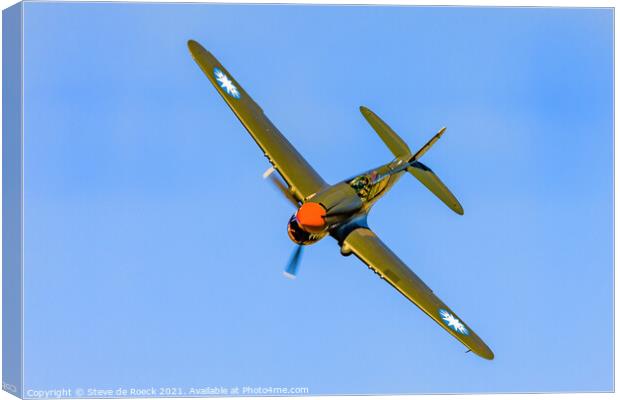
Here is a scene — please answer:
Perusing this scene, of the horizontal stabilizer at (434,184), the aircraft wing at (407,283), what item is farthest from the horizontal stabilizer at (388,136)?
the aircraft wing at (407,283)

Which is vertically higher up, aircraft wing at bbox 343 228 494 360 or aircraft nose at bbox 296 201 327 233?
aircraft nose at bbox 296 201 327 233

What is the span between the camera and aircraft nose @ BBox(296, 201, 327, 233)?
28.5 metres

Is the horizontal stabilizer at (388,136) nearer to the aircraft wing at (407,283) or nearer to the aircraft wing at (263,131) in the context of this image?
the aircraft wing at (263,131)

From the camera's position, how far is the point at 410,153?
3284 centimetres

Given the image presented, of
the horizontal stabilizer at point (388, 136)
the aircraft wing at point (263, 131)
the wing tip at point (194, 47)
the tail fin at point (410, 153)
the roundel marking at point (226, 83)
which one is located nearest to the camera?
the aircraft wing at point (263, 131)

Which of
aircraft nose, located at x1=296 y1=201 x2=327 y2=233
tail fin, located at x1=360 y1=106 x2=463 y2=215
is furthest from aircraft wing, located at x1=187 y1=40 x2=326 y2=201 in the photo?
tail fin, located at x1=360 y1=106 x2=463 y2=215

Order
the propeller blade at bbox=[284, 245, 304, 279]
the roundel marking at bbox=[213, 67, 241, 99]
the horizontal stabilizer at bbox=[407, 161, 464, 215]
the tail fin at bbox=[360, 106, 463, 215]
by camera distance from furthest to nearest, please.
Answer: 1. the tail fin at bbox=[360, 106, 463, 215]
2. the horizontal stabilizer at bbox=[407, 161, 464, 215]
3. the roundel marking at bbox=[213, 67, 241, 99]
4. the propeller blade at bbox=[284, 245, 304, 279]

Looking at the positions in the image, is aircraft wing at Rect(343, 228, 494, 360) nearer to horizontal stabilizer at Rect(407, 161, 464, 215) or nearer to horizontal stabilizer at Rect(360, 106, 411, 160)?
horizontal stabilizer at Rect(407, 161, 464, 215)

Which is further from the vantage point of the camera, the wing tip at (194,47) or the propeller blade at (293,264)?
the wing tip at (194,47)

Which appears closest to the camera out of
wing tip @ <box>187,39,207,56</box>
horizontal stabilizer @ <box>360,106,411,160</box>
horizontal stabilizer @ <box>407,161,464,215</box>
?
wing tip @ <box>187,39,207,56</box>

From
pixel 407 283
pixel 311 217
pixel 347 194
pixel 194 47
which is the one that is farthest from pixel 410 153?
pixel 194 47

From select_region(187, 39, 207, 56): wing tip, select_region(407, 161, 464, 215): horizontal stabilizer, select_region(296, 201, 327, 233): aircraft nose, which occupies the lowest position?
select_region(296, 201, 327, 233): aircraft nose

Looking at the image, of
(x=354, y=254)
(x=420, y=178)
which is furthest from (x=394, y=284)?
(x=420, y=178)

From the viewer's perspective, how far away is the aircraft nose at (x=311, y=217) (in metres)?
28.5
